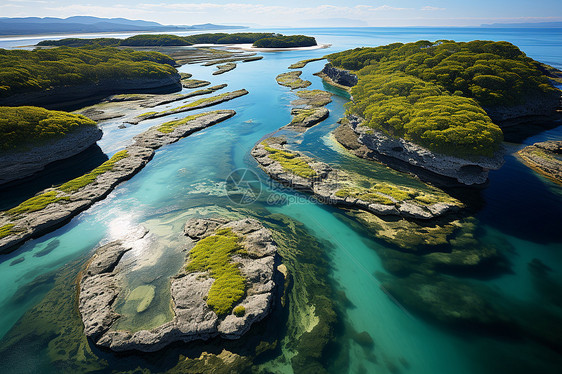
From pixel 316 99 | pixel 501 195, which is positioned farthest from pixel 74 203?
pixel 316 99

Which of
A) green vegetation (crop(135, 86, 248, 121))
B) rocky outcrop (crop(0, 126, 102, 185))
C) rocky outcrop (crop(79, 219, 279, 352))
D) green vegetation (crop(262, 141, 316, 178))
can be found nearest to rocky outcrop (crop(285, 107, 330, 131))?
green vegetation (crop(262, 141, 316, 178))

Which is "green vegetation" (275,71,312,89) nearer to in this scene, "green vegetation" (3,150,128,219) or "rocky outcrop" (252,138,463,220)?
"rocky outcrop" (252,138,463,220)

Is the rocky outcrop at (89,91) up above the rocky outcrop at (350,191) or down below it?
above

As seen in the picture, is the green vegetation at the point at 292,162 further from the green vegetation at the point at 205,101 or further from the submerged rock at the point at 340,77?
the submerged rock at the point at 340,77

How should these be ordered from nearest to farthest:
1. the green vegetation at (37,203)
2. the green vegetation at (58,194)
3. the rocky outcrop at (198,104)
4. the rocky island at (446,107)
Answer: the green vegetation at (37,203)
the green vegetation at (58,194)
the rocky island at (446,107)
the rocky outcrop at (198,104)

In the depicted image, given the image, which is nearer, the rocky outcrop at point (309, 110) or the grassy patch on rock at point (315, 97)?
the rocky outcrop at point (309, 110)

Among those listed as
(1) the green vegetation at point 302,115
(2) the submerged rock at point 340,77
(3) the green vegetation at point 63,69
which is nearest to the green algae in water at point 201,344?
(1) the green vegetation at point 302,115
